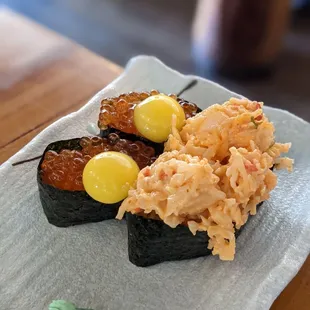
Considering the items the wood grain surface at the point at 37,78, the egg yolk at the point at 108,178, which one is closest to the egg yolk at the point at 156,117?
the egg yolk at the point at 108,178

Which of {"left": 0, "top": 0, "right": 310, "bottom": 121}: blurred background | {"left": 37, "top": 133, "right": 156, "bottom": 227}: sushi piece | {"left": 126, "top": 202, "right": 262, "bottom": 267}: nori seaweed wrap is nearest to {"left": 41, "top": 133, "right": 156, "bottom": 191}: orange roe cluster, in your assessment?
{"left": 37, "top": 133, "right": 156, "bottom": 227}: sushi piece

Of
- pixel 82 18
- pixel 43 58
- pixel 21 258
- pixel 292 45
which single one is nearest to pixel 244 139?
pixel 21 258

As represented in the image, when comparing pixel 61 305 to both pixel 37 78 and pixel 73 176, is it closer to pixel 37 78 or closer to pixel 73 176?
pixel 73 176

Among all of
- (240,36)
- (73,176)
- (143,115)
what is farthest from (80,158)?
(240,36)

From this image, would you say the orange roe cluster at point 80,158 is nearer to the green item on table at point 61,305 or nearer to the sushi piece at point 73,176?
the sushi piece at point 73,176

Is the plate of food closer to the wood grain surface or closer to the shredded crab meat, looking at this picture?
the shredded crab meat

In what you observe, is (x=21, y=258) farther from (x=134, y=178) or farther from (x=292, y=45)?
(x=292, y=45)

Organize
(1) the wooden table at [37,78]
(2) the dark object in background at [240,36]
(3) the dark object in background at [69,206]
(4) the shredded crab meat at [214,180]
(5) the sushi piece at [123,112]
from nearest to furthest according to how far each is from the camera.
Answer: (4) the shredded crab meat at [214,180]
(3) the dark object in background at [69,206]
(5) the sushi piece at [123,112]
(1) the wooden table at [37,78]
(2) the dark object in background at [240,36]

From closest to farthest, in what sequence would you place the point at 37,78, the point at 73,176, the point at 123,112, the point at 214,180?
1. the point at 214,180
2. the point at 73,176
3. the point at 123,112
4. the point at 37,78
